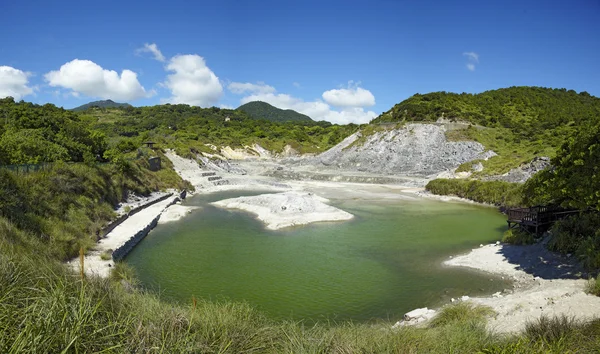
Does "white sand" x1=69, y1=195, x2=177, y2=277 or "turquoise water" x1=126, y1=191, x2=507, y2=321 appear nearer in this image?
"turquoise water" x1=126, y1=191, x2=507, y2=321

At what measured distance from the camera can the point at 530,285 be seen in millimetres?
15477

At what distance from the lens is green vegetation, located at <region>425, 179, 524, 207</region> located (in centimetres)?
3781

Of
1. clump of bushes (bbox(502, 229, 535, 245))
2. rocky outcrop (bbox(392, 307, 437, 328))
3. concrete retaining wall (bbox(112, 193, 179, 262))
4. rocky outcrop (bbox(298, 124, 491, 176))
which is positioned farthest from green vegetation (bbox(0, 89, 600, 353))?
rocky outcrop (bbox(298, 124, 491, 176))

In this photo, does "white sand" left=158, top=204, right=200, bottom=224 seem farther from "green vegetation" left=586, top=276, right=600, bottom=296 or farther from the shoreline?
"green vegetation" left=586, top=276, right=600, bottom=296

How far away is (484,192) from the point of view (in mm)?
41625

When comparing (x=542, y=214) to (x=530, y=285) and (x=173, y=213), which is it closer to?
(x=530, y=285)

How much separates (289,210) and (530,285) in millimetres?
18860

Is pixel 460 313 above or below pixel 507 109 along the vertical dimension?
below

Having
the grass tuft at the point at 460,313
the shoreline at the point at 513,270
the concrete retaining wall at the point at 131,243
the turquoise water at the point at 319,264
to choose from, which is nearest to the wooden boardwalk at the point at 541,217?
the shoreline at the point at 513,270

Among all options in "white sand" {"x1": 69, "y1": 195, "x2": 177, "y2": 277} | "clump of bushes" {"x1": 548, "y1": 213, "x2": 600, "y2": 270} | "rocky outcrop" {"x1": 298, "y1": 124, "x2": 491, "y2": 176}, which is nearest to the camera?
"white sand" {"x1": 69, "y1": 195, "x2": 177, "y2": 277}

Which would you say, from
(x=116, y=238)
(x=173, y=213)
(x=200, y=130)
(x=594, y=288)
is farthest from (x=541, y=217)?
(x=200, y=130)

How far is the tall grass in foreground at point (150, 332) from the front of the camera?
177 inches

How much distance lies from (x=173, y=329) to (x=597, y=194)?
15781 mm

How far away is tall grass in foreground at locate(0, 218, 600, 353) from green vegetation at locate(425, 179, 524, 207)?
106 ft
